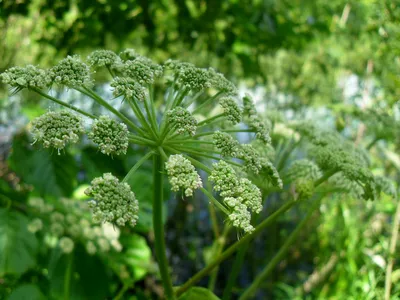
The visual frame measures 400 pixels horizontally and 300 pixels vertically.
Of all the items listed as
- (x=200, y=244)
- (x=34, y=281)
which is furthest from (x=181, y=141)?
(x=200, y=244)

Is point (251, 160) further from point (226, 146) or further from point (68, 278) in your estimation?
point (68, 278)

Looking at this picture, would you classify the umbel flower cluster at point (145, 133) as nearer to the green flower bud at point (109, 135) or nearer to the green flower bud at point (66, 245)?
the green flower bud at point (109, 135)

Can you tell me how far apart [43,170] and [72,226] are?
0.22 metres

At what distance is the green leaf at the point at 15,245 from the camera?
1424 mm

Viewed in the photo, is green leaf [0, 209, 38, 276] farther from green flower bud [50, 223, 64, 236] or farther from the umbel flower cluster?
the umbel flower cluster

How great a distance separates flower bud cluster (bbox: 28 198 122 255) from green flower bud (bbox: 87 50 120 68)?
2.39 ft

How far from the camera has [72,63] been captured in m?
0.92

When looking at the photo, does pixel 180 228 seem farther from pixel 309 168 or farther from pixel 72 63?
pixel 72 63

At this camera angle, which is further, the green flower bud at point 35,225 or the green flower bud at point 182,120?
the green flower bud at point 35,225

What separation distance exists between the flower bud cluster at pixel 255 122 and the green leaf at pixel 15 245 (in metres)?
0.81

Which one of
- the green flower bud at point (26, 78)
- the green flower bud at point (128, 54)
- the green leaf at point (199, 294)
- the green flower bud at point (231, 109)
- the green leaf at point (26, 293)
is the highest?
the green flower bud at point (128, 54)

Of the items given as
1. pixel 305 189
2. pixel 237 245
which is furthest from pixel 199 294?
pixel 305 189

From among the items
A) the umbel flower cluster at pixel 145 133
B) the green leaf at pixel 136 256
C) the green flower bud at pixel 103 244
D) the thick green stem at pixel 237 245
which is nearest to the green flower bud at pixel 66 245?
the green flower bud at pixel 103 244

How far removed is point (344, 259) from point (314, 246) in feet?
3.35
